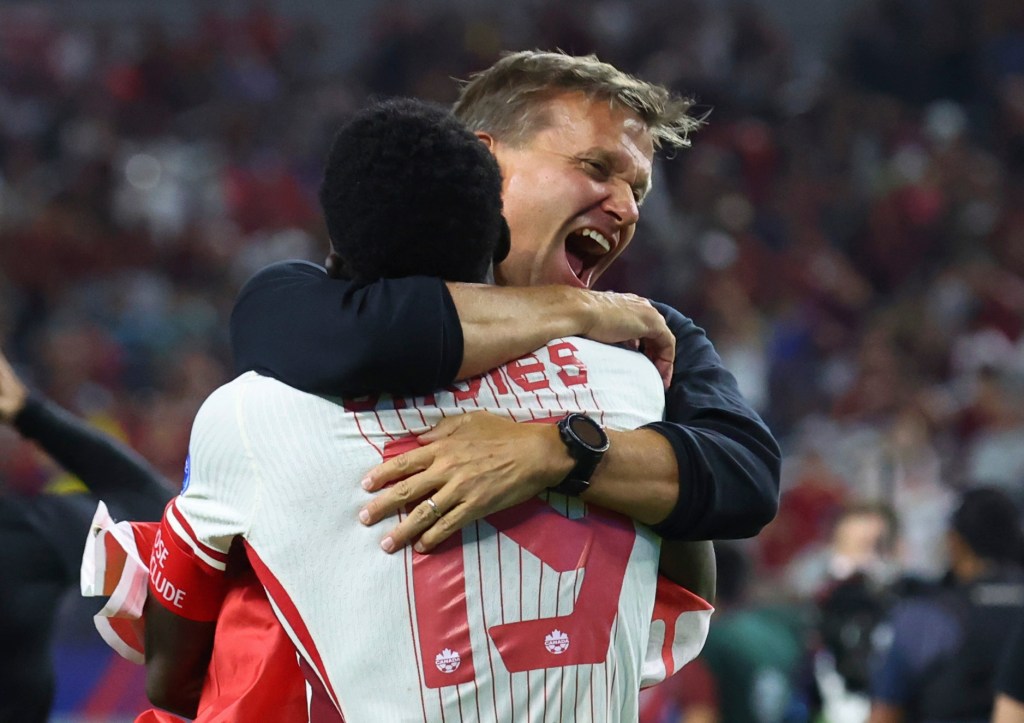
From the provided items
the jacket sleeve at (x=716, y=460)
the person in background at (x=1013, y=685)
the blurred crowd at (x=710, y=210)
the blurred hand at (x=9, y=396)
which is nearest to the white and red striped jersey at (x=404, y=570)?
the jacket sleeve at (x=716, y=460)

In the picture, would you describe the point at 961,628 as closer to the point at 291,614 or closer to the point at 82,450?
the point at 82,450

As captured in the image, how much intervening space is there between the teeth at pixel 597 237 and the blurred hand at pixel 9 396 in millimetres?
1311

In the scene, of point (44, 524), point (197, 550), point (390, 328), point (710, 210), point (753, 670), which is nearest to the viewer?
point (390, 328)

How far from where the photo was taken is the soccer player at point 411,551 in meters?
1.79

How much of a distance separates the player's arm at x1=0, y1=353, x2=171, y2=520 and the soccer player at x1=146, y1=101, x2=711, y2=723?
103 centimetres

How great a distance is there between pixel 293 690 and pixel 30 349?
917 centimetres

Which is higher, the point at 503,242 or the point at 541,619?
the point at 503,242

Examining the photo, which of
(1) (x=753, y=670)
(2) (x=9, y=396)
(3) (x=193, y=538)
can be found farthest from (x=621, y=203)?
(1) (x=753, y=670)

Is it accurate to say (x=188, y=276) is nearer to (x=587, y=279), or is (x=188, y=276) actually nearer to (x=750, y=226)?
(x=750, y=226)

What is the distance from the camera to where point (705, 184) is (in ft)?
35.8

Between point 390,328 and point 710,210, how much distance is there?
9.23m

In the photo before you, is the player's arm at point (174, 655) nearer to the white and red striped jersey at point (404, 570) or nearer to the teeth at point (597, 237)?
the white and red striped jersey at point (404, 570)

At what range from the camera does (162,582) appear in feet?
6.38

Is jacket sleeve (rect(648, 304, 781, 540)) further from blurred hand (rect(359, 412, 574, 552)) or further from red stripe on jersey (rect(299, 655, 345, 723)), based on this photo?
red stripe on jersey (rect(299, 655, 345, 723))
